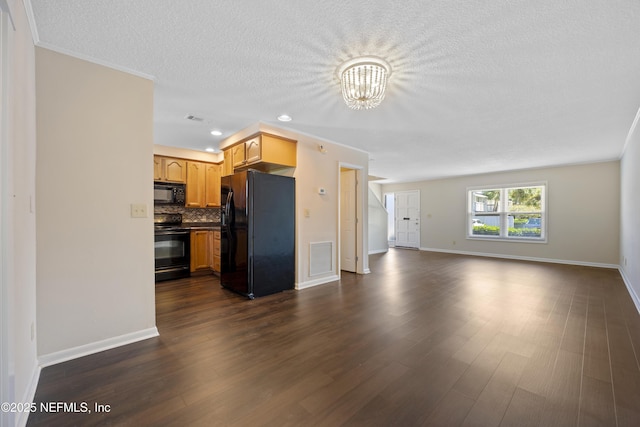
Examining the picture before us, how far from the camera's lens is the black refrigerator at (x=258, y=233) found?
11.7ft

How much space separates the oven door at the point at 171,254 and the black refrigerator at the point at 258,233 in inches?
45.6

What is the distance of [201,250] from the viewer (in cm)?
498

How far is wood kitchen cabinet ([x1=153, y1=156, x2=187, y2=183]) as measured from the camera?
484cm

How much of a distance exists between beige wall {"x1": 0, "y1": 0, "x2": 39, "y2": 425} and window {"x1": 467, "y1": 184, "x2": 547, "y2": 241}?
8.84 meters

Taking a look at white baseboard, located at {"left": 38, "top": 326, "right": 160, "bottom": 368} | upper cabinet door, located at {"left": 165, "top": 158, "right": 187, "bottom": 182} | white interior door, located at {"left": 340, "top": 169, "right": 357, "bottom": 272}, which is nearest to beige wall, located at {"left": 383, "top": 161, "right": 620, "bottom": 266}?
white interior door, located at {"left": 340, "top": 169, "right": 357, "bottom": 272}

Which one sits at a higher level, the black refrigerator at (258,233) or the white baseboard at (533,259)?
the black refrigerator at (258,233)

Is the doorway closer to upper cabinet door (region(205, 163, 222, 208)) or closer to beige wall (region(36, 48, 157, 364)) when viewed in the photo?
upper cabinet door (region(205, 163, 222, 208))

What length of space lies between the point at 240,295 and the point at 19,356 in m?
2.40

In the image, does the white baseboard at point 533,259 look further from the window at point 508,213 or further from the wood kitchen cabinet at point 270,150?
the wood kitchen cabinet at point 270,150

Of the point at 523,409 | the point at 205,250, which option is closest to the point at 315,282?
the point at 205,250

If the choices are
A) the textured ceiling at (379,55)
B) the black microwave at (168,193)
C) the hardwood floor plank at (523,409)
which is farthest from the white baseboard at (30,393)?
the black microwave at (168,193)

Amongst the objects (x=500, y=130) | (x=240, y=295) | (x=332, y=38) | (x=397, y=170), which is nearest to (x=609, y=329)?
(x=500, y=130)

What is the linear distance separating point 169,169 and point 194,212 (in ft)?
3.41

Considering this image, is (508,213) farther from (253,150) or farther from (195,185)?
(195,185)
